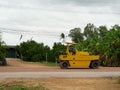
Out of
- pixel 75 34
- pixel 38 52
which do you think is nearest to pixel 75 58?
pixel 38 52

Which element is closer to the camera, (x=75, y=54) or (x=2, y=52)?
(x=75, y=54)

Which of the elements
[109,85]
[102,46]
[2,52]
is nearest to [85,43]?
[102,46]

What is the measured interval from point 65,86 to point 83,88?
3.92 feet

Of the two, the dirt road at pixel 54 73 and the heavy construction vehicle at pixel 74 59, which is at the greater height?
the heavy construction vehicle at pixel 74 59

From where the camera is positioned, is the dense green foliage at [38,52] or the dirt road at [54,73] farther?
the dense green foliage at [38,52]

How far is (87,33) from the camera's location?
10150cm

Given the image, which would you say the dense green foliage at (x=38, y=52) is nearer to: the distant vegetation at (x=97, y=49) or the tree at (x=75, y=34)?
the distant vegetation at (x=97, y=49)

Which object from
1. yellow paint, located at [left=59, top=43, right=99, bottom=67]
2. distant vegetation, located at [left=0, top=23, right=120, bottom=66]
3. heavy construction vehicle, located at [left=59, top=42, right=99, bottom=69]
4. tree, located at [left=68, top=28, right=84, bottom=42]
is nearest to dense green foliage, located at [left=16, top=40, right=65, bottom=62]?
distant vegetation, located at [left=0, top=23, right=120, bottom=66]

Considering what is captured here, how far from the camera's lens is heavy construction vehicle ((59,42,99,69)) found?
3822 centimetres

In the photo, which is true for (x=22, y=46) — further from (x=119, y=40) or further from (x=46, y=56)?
(x=119, y=40)

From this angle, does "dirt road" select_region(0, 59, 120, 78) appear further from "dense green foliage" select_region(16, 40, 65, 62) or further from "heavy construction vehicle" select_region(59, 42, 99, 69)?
"dense green foliage" select_region(16, 40, 65, 62)

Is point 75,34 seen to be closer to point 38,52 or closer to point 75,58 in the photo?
point 38,52

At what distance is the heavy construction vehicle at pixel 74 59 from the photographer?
3822 centimetres

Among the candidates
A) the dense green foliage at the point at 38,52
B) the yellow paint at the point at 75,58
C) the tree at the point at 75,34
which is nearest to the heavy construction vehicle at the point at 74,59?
the yellow paint at the point at 75,58
